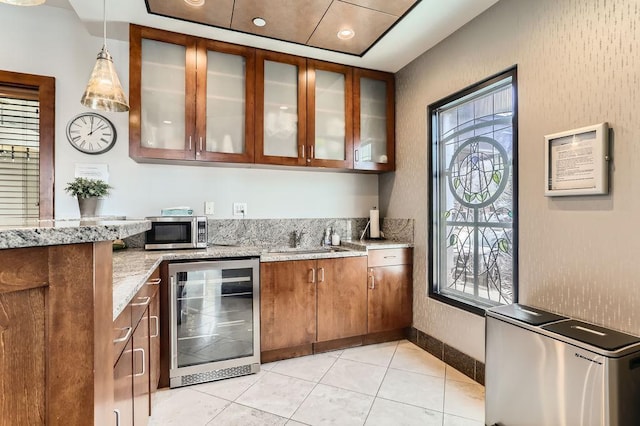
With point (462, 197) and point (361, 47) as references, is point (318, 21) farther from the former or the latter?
point (462, 197)

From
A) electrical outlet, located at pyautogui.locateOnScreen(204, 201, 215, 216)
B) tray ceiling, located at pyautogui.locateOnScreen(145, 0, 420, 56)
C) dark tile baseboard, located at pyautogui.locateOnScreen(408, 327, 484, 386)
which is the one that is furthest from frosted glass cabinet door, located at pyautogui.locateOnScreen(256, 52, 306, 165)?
dark tile baseboard, located at pyautogui.locateOnScreen(408, 327, 484, 386)

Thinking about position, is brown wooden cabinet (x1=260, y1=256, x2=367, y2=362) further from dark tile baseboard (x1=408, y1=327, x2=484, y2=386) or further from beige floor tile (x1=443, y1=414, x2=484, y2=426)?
beige floor tile (x1=443, y1=414, x2=484, y2=426)

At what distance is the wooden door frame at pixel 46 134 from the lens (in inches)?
101

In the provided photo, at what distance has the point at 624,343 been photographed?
1.41m

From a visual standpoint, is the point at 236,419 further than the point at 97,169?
No

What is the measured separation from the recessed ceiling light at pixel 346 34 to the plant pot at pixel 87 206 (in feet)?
7.51

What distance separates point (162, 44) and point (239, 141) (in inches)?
36.0

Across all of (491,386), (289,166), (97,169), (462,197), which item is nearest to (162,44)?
(97,169)

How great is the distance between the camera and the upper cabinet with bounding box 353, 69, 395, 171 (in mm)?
3168

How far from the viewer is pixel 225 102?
2727 mm

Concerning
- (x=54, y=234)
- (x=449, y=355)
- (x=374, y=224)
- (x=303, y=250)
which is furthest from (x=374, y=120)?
(x=54, y=234)

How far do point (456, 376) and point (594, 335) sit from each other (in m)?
1.18

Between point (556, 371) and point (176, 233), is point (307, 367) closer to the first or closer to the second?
point (176, 233)

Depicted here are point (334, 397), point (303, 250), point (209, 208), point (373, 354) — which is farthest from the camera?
point (303, 250)
